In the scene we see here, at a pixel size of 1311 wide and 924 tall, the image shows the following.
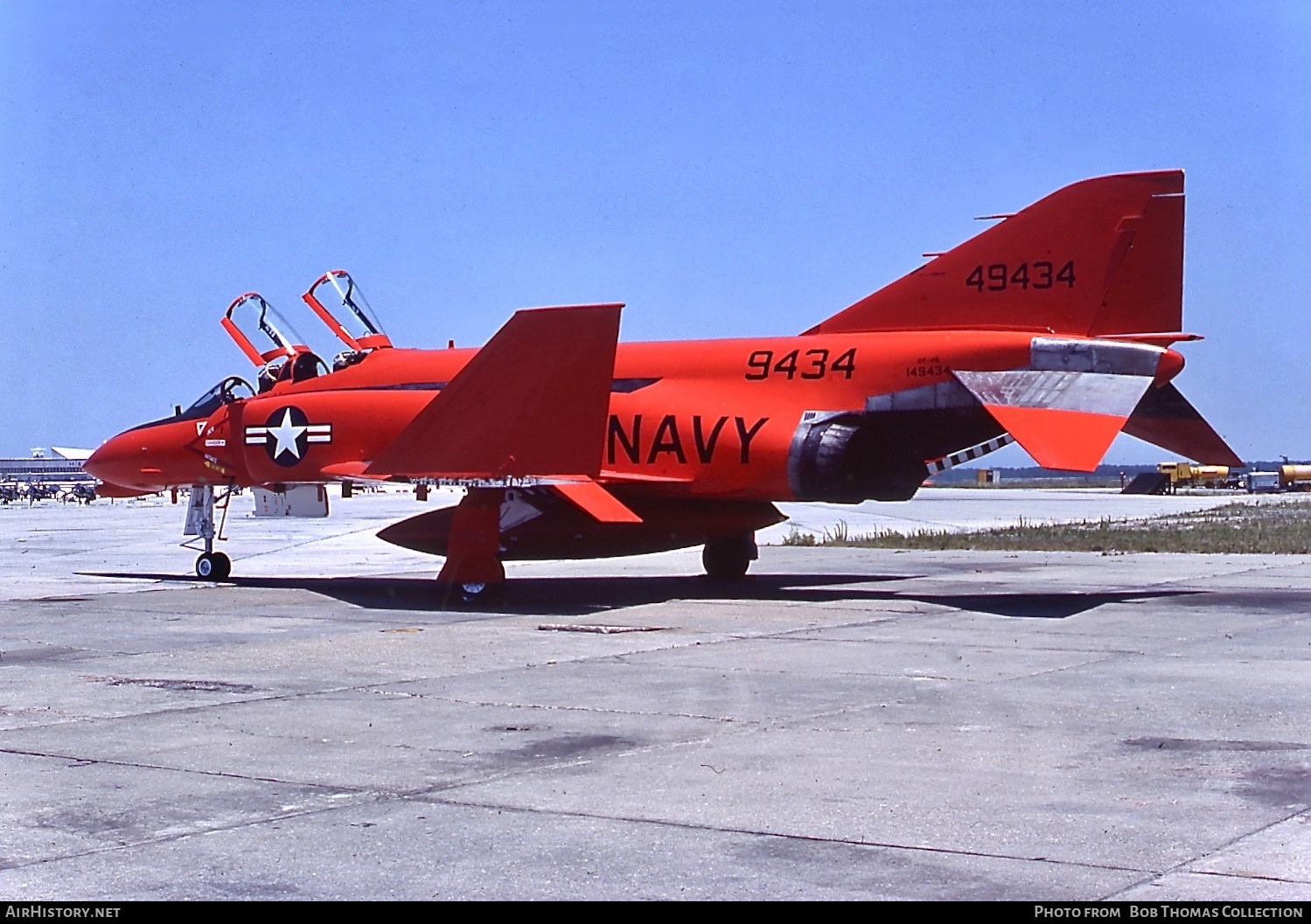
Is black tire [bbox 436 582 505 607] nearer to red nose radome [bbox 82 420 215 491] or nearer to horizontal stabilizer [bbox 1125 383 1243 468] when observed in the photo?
red nose radome [bbox 82 420 215 491]

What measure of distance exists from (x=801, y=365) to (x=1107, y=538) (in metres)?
15.1

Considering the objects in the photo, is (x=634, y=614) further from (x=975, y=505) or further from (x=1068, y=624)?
(x=975, y=505)

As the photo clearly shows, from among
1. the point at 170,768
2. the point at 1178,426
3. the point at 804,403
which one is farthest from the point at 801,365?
the point at 170,768

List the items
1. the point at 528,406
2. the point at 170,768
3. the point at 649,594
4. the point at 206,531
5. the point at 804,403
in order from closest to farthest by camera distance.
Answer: the point at 170,768
the point at 528,406
the point at 804,403
the point at 649,594
the point at 206,531

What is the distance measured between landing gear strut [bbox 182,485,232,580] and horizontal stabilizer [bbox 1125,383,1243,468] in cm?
1267

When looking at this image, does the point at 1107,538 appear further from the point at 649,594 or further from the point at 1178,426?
the point at 649,594

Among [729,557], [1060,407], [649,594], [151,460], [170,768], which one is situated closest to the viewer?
[170,768]

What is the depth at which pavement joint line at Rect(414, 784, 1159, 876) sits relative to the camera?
18.5 feet

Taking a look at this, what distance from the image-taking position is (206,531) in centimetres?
2175

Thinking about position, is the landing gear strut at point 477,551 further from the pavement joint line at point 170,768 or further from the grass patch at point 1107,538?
the grass patch at point 1107,538

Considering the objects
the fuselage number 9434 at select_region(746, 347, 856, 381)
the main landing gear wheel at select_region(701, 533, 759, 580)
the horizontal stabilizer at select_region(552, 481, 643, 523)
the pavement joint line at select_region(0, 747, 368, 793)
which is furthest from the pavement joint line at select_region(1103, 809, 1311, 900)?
the main landing gear wheel at select_region(701, 533, 759, 580)

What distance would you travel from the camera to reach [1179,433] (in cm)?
1780

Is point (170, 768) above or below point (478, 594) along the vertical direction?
below
